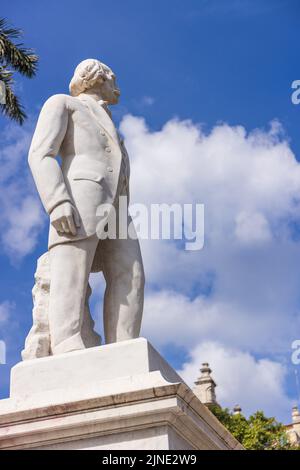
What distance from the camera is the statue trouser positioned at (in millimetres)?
6129

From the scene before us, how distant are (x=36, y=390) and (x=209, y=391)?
4439cm

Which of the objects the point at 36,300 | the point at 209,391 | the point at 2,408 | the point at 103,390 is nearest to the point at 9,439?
the point at 2,408

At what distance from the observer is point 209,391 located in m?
48.8

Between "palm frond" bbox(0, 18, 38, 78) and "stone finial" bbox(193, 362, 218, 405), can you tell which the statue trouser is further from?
"stone finial" bbox(193, 362, 218, 405)

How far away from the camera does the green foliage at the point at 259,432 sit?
93.6 feet

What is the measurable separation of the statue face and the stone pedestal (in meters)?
2.91

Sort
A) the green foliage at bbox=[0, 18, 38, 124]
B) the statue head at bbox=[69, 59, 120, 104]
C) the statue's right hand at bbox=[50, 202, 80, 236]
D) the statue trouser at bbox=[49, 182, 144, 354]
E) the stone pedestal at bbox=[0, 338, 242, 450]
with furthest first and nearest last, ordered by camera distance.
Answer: the green foliage at bbox=[0, 18, 38, 124] < the statue head at bbox=[69, 59, 120, 104] < the statue's right hand at bbox=[50, 202, 80, 236] < the statue trouser at bbox=[49, 182, 144, 354] < the stone pedestal at bbox=[0, 338, 242, 450]

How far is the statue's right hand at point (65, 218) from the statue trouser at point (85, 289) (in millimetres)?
138

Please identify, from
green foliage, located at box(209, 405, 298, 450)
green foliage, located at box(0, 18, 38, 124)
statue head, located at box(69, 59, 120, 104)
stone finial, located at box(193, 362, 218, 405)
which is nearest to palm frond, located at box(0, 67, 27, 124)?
green foliage, located at box(0, 18, 38, 124)

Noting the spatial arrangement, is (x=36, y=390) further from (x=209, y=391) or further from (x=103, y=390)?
(x=209, y=391)

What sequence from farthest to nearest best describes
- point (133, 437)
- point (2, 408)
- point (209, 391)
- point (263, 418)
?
1. point (209, 391)
2. point (263, 418)
3. point (2, 408)
4. point (133, 437)

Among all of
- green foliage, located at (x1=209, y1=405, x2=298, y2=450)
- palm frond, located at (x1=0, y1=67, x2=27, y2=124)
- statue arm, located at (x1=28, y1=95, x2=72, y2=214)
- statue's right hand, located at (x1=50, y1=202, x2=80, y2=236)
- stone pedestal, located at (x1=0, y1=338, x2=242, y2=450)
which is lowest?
stone pedestal, located at (x1=0, y1=338, x2=242, y2=450)

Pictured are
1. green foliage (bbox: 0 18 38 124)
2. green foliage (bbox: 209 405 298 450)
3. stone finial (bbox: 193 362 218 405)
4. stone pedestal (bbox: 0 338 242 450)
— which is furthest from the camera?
stone finial (bbox: 193 362 218 405)

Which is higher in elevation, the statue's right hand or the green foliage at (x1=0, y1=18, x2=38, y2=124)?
the green foliage at (x1=0, y1=18, x2=38, y2=124)
